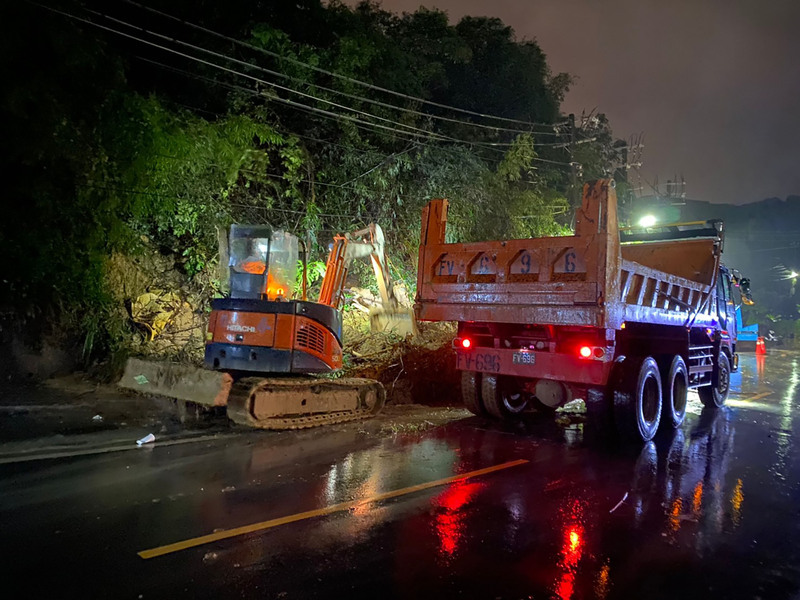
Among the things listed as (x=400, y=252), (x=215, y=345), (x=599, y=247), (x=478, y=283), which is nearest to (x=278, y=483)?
(x=215, y=345)

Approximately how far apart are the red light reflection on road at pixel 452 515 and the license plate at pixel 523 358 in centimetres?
250

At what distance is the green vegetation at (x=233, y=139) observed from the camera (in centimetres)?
1120

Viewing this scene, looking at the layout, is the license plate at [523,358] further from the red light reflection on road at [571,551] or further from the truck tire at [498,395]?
the red light reflection on road at [571,551]

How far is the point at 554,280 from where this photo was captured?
7.07 meters

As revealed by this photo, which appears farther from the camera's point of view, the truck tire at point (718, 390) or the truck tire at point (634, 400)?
the truck tire at point (718, 390)

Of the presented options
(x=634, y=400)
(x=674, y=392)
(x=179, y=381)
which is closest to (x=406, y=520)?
(x=634, y=400)

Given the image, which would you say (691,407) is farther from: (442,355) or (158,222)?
(158,222)

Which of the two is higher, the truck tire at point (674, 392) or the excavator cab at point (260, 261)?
the excavator cab at point (260, 261)

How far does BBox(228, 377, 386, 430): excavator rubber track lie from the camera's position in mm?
7754

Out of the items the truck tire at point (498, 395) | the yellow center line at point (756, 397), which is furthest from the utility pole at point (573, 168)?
the truck tire at point (498, 395)

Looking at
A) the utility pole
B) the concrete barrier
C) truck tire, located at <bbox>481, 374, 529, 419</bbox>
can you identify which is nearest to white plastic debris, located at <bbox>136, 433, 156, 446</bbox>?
the concrete barrier

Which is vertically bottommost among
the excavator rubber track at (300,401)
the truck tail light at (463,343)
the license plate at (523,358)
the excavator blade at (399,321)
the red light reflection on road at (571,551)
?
the red light reflection on road at (571,551)

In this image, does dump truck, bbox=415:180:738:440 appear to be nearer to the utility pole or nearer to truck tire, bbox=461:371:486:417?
truck tire, bbox=461:371:486:417

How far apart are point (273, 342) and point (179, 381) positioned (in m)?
1.85
